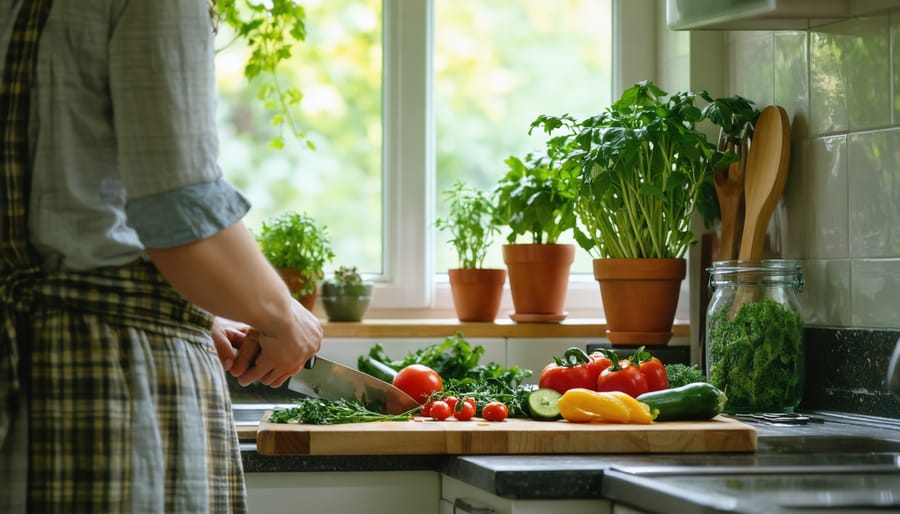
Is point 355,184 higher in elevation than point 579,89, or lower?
lower

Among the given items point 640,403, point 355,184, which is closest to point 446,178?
point 355,184

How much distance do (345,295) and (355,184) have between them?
1.09ft

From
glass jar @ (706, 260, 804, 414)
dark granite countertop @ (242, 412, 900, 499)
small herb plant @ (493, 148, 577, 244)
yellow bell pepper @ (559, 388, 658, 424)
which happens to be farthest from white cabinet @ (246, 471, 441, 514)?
small herb plant @ (493, 148, 577, 244)

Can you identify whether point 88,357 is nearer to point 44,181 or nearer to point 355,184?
point 44,181

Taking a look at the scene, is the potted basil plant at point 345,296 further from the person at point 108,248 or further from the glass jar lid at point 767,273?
the person at point 108,248

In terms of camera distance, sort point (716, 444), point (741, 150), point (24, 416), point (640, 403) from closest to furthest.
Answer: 1. point (24, 416)
2. point (716, 444)
3. point (640, 403)
4. point (741, 150)

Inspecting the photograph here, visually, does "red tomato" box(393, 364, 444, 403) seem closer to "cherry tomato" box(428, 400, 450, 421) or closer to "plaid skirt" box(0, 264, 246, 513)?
"cherry tomato" box(428, 400, 450, 421)

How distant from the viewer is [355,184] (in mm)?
2717

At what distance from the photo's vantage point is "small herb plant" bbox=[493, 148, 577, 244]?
2486mm

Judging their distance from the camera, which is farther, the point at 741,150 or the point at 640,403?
the point at 741,150

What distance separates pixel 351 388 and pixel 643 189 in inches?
29.1

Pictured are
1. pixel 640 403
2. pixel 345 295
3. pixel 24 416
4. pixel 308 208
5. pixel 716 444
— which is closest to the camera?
pixel 24 416

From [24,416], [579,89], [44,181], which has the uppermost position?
[579,89]

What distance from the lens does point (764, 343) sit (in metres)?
1.99
